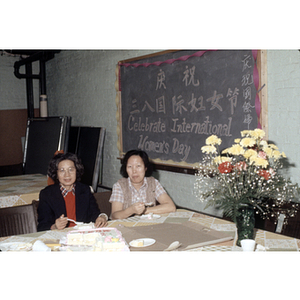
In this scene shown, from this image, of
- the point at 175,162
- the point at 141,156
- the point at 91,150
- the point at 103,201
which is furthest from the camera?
the point at 91,150

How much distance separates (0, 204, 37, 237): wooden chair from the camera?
2.44 metres

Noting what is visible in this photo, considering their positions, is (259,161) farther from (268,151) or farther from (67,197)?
(67,197)

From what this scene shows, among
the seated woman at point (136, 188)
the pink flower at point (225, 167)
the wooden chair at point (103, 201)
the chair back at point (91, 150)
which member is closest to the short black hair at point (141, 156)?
the seated woman at point (136, 188)

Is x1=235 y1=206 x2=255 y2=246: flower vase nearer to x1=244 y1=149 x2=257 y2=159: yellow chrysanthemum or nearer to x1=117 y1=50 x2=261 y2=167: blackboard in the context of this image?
A: x1=244 y1=149 x2=257 y2=159: yellow chrysanthemum

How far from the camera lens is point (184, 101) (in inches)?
151

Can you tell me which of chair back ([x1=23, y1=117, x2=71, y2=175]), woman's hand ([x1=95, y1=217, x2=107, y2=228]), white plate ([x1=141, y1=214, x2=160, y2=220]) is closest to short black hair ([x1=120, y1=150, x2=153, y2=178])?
white plate ([x1=141, y1=214, x2=160, y2=220])

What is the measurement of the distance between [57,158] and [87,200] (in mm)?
Result: 425

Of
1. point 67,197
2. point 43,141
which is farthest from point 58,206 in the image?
point 43,141

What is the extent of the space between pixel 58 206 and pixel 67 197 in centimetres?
12

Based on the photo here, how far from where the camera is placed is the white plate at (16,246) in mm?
1780

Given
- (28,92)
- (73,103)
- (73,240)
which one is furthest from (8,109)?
(73,240)

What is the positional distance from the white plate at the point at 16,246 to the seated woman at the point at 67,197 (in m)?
0.73

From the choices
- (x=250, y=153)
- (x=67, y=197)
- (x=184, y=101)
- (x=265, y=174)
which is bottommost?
(x=67, y=197)

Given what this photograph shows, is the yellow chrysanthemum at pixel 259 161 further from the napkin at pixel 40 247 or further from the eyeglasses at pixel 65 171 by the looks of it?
the eyeglasses at pixel 65 171
